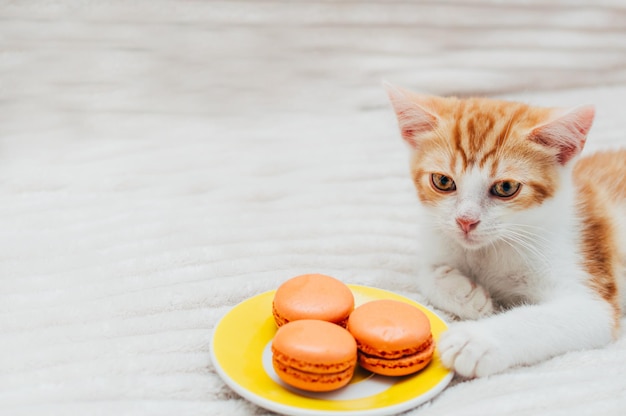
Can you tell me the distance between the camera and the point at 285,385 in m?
0.87

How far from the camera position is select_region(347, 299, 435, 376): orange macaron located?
87cm

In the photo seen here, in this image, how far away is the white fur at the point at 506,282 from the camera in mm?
939

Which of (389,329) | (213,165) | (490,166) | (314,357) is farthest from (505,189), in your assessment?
(213,165)

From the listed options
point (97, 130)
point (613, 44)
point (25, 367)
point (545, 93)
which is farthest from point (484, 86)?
point (25, 367)

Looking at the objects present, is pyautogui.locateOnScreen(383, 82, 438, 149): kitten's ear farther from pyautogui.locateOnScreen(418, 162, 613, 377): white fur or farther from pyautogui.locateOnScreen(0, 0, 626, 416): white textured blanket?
pyautogui.locateOnScreen(0, 0, 626, 416): white textured blanket

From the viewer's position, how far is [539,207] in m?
1.06

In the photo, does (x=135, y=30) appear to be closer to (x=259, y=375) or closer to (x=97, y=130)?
(x=97, y=130)

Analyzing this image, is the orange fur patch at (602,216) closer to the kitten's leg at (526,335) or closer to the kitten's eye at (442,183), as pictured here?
the kitten's leg at (526,335)

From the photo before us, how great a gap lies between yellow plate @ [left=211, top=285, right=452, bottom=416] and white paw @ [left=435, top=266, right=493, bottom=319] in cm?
9

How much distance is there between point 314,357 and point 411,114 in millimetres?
471

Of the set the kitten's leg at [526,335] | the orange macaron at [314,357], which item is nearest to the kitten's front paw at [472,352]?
the kitten's leg at [526,335]

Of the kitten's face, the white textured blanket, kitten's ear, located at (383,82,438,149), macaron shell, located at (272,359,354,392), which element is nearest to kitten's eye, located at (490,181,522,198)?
the kitten's face

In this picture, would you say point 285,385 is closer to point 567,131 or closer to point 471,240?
point 471,240

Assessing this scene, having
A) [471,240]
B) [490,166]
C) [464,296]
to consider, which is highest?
[490,166]
